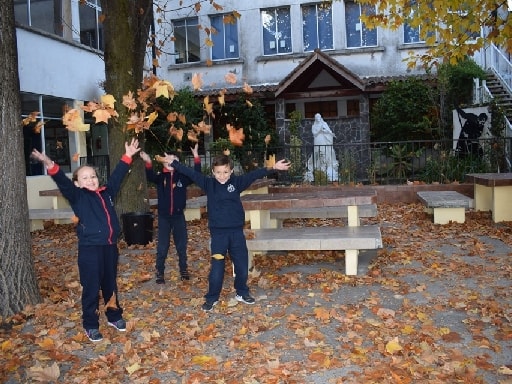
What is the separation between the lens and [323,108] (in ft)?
66.4

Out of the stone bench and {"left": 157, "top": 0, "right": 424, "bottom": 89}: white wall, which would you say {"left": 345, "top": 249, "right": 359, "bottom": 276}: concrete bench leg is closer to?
the stone bench

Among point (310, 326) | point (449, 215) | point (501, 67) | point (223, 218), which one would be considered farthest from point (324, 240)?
point (501, 67)

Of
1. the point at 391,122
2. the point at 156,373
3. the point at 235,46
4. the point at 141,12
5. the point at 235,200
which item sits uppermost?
the point at 235,46

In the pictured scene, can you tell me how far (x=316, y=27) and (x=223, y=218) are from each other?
666 inches

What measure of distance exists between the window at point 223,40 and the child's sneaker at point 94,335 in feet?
59.4

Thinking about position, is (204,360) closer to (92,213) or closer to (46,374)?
(46,374)

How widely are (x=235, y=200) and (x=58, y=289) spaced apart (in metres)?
2.45

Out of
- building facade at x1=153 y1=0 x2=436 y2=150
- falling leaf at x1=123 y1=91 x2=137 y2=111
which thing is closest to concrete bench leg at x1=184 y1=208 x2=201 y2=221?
falling leaf at x1=123 y1=91 x2=137 y2=111

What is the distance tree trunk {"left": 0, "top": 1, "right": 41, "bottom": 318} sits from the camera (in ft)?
17.1

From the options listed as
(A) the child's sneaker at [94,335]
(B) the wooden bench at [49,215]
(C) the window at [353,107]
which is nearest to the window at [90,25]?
(B) the wooden bench at [49,215]

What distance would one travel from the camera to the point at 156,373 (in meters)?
3.95

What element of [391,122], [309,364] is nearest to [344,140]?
[391,122]

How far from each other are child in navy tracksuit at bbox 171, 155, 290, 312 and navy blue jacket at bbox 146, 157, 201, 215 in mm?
903

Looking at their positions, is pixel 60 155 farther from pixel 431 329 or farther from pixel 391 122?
pixel 431 329
